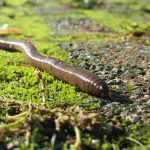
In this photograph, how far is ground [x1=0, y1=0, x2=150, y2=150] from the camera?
3607mm

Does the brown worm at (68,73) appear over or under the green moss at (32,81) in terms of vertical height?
over

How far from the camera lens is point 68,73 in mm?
4805

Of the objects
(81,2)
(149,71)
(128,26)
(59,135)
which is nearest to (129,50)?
(149,71)

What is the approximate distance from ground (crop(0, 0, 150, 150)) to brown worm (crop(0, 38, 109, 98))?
63 millimetres

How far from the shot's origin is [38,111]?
3898 millimetres

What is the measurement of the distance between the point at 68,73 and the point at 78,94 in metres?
0.31

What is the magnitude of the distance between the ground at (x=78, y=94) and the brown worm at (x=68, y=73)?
0.21 ft

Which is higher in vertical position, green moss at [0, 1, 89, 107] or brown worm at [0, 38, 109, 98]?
brown worm at [0, 38, 109, 98]

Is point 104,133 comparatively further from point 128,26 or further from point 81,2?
point 81,2

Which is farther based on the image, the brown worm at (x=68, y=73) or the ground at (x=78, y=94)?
the brown worm at (x=68, y=73)

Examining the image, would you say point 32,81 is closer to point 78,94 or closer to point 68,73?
point 68,73

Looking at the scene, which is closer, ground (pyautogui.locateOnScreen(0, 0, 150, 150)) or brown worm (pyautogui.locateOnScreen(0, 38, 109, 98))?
ground (pyautogui.locateOnScreen(0, 0, 150, 150))

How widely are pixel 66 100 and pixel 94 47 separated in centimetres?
228

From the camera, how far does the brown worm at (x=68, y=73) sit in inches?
173
